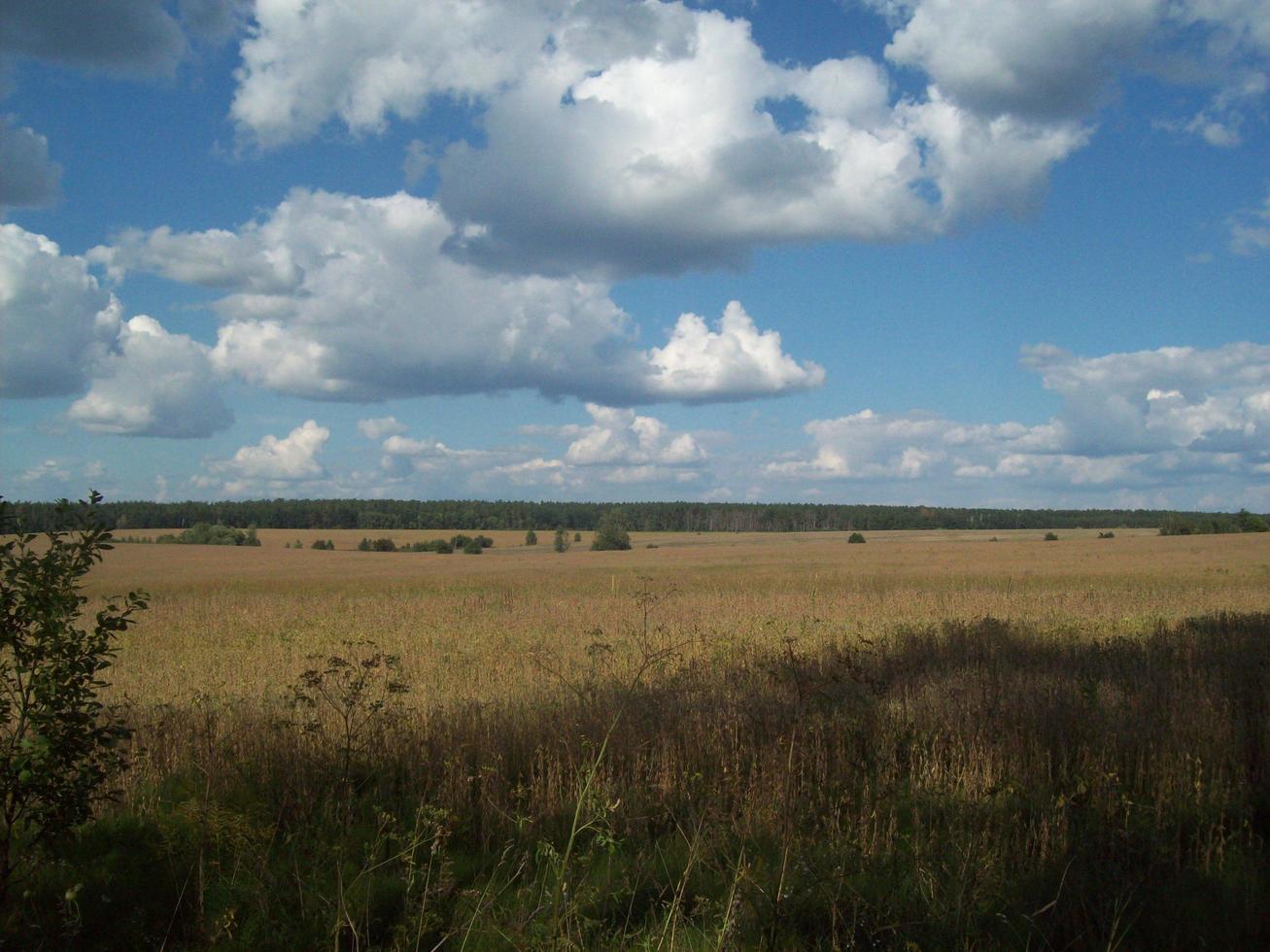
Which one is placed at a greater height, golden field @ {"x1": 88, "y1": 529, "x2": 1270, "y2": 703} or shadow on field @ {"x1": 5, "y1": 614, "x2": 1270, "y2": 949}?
shadow on field @ {"x1": 5, "y1": 614, "x2": 1270, "y2": 949}

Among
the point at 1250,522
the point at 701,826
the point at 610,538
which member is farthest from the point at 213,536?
the point at 1250,522

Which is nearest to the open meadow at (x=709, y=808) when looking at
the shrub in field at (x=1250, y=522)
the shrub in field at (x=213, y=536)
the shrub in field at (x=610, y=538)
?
the shrub in field at (x=610, y=538)

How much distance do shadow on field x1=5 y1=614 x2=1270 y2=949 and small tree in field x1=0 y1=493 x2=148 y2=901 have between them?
56 centimetres

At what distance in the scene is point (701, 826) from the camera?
5883 mm

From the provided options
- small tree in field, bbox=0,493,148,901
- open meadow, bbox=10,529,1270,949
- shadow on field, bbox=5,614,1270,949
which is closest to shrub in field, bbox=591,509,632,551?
open meadow, bbox=10,529,1270,949

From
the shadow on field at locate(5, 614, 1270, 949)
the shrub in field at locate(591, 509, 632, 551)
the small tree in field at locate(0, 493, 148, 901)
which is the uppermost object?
the small tree in field at locate(0, 493, 148, 901)

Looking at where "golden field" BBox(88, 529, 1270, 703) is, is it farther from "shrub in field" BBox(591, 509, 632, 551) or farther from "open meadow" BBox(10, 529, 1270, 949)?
"shrub in field" BBox(591, 509, 632, 551)

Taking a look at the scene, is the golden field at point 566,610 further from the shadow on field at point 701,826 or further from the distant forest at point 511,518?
the distant forest at point 511,518

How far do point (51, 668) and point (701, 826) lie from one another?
396 centimetres

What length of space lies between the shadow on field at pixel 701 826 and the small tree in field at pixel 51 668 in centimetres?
56

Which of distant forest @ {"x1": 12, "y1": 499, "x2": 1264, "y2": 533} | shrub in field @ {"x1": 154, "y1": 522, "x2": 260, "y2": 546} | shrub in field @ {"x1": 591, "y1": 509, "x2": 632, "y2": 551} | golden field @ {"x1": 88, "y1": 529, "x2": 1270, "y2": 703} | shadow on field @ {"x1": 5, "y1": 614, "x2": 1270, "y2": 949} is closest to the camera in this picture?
shadow on field @ {"x1": 5, "y1": 614, "x2": 1270, "y2": 949}

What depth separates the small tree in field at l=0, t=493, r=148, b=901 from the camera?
477 centimetres

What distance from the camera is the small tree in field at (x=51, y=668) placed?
4766 millimetres

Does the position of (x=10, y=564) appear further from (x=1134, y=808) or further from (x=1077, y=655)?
(x=1077, y=655)
